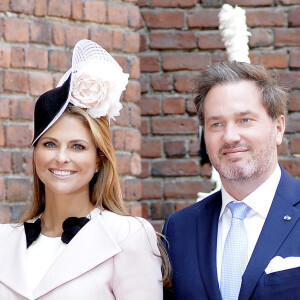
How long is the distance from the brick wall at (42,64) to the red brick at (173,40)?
11.4 inches

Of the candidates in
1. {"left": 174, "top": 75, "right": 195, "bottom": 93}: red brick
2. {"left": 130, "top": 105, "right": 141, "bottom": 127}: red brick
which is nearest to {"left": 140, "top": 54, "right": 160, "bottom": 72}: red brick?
{"left": 174, "top": 75, "right": 195, "bottom": 93}: red brick

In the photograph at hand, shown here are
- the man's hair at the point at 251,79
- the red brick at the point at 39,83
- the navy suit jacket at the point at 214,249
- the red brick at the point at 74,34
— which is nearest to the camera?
the navy suit jacket at the point at 214,249

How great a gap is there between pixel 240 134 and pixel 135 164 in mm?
1231

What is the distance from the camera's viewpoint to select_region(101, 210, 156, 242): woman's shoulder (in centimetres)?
328

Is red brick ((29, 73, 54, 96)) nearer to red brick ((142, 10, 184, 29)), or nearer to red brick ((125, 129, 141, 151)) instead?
red brick ((125, 129, 141, 151))

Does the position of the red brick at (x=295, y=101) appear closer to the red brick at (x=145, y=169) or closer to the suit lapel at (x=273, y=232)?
the red brick at (x=145, y=169)

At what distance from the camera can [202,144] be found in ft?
13.3

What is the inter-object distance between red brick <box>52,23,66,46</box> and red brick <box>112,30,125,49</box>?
248 millimetres

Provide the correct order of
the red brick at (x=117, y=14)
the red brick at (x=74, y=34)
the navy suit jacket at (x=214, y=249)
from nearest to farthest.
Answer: the navy suit jacket at (x=214, y=249) → the red brick at (x=74, y=34) → the red brick at (x=117, y=14)

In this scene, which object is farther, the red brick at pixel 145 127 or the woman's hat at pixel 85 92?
the red brick at pixel 145 127

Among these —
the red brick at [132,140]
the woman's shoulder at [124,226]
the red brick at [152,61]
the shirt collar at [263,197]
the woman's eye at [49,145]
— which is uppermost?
the red brick at [152,61]

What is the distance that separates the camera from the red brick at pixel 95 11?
4.23m

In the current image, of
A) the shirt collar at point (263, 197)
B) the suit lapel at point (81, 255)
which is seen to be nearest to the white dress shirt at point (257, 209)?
the shirt collar at point (263, 197)

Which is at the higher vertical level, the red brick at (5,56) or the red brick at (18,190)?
the red brick at (5,56)
